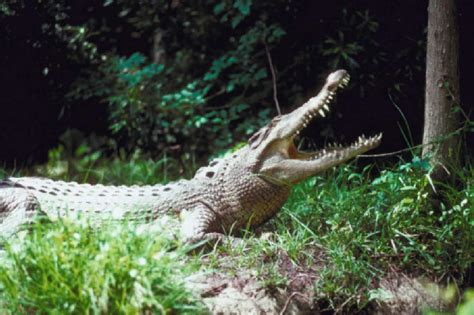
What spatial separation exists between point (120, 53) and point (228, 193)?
3687 millimetres

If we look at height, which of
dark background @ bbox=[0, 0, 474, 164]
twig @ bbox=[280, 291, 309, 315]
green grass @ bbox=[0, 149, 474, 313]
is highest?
dark background @ bbox=[0, 0, 474, 164]

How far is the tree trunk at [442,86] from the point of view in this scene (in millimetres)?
5473

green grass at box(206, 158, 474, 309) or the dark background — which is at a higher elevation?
the dark background

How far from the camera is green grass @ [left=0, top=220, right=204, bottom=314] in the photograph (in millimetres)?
4039

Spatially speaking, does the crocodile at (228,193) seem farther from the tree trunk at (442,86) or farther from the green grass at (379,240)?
the tree trunk at (442,86)

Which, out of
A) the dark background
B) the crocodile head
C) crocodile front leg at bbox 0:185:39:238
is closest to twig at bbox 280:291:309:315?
the crocodile head

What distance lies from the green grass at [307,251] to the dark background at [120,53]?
3.93 feet

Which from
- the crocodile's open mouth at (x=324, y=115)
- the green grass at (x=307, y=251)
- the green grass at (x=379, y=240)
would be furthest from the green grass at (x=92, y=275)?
the crocodile's open mouth at (x=324, y=115)

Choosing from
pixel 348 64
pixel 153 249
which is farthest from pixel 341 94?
pixel 153 249

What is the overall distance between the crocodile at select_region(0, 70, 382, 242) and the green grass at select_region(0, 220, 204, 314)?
3.96ft

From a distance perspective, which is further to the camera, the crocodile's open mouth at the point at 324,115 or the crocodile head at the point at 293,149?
the crocodile head at the point at 293,149

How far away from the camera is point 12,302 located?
415 cm

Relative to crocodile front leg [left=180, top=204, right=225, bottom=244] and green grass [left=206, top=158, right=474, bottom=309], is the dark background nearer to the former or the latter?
green grass [left=206, top=158, right=474, bottom=309]

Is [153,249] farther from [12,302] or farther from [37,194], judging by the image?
[37,194]
